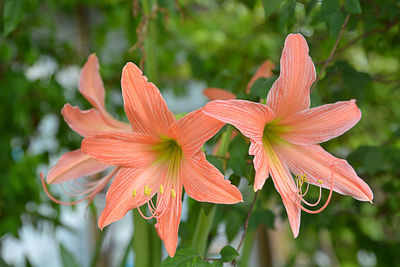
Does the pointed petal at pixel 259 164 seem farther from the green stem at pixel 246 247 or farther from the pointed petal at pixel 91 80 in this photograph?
the green stem at pixel 246 247

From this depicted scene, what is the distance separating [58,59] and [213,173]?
1.00 metres

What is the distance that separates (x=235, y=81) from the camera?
27.4 inches

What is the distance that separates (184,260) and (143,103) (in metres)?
0.18

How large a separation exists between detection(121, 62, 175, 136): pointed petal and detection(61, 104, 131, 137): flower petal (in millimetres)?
133

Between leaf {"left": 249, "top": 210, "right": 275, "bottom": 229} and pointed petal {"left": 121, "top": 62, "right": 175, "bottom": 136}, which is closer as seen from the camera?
pointed petal {"left": 121, "top": 62, "right": 175, "bottom": 136}

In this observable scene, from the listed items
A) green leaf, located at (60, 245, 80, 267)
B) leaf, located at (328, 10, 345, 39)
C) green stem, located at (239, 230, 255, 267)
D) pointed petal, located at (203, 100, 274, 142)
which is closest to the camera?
pointed petal, located at (203, 100, 274, 142)

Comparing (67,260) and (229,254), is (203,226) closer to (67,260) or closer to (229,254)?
(229,254)

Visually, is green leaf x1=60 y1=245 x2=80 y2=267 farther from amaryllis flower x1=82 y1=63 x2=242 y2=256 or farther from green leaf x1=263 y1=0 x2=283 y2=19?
A: green leaf x1=263 y1=0 x2=283 y2=19

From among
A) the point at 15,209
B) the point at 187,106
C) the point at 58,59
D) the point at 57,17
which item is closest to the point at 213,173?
the point at 15,209

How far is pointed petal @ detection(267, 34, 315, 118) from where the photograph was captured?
38cm

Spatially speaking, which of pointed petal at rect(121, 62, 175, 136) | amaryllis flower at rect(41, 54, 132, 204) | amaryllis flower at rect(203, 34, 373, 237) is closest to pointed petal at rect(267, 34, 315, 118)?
amaryllis flower at rect(203, 34, 373, 237)

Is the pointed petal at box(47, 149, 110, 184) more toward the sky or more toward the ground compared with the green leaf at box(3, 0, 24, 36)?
more toward the ground

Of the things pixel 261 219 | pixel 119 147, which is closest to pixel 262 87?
pixel 119 147

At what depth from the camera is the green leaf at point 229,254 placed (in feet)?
1.39
